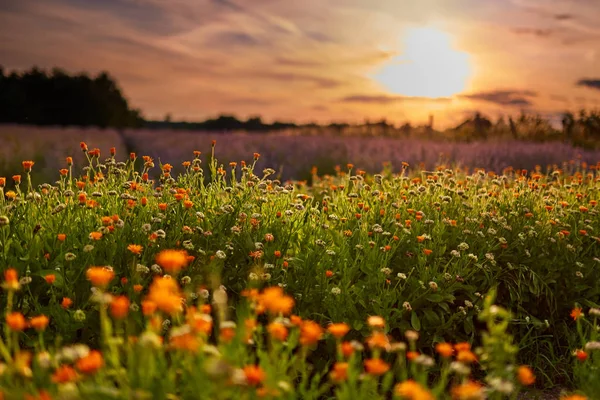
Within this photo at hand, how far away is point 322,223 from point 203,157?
22.4 feet

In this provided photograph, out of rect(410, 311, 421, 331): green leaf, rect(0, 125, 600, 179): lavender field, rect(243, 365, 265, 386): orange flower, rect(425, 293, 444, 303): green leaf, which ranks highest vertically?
rect(0, 125, 600, 179): lavender field

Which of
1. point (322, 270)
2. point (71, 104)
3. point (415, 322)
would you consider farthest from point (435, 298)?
point (71, 104)

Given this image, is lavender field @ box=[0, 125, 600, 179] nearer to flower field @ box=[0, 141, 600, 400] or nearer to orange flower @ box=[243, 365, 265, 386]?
flower field @ box=[0, 141, 600, 400]

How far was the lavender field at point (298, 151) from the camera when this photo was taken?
980 centimetres

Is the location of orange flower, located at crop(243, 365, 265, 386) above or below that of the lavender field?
below

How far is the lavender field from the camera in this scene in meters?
9.80

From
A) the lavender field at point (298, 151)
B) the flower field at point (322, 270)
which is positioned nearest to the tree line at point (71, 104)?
the lavender field at point (298, 151)

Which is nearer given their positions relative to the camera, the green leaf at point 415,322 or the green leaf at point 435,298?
the green leaf at point 415,322

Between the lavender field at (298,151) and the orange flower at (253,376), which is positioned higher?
the lavender field at (298,151)

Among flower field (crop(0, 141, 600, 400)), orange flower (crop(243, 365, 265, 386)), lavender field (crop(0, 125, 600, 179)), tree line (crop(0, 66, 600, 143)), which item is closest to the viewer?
orange flower (crop(243, 365, 265, 386))

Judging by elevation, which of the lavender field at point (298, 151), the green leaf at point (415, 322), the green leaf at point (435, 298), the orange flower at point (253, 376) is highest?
the lavender field at point (298, 151)

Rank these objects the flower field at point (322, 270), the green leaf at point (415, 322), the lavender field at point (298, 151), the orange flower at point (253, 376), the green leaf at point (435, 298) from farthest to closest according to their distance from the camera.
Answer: the lavender field at point (298, 151) < the green leaf at point (435, 298) < the green leaf at point (415, 322) < the flower field at point (322, 270) < the orange flower at point (253, 376)

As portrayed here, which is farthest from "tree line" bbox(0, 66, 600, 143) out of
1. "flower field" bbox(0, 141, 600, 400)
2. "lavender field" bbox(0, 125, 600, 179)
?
"flower field" bbox(0, 141, 600, 400)

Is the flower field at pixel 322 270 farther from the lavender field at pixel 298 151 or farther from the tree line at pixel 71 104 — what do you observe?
the tree line at pixel 71 104
